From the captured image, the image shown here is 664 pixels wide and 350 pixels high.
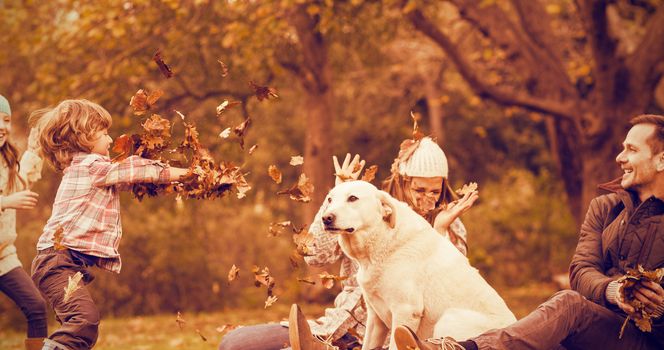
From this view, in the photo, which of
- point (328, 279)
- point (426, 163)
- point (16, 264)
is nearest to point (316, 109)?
point (16, 264)

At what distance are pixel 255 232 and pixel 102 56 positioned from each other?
4498 millimetres

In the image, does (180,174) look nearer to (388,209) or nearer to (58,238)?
(58,238)

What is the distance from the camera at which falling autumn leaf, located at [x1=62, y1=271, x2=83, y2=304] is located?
16.7ft

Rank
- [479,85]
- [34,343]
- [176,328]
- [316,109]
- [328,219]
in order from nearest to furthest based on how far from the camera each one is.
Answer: [328,219]
[34,343]
[479,85]
[176,328]
[316,109]

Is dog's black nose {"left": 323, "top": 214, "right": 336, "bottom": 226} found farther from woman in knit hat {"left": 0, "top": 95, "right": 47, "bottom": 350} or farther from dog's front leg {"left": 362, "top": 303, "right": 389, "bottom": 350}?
woman in knit hat {"left": 0, "top": 95, "right": 47, "bottom": 350}

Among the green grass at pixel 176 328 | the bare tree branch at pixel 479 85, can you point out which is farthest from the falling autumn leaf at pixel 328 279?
the bare tree branch at pixel 479 85

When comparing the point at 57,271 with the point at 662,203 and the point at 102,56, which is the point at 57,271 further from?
the point at 102,56

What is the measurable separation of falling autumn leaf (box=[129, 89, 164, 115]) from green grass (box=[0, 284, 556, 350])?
3139mm

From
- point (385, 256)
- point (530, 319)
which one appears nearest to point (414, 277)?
point (385, 256)

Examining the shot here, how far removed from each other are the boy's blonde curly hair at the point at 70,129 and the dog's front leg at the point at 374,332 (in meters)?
2.10

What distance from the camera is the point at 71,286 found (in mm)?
5102

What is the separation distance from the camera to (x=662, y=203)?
520 cm

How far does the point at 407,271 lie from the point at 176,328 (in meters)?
7.67

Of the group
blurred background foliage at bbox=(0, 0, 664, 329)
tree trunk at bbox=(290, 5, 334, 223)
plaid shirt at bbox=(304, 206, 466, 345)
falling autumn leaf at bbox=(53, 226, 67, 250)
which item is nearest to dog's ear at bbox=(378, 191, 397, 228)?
plaid shirt at bbox=(304, 206, 466, 345)
